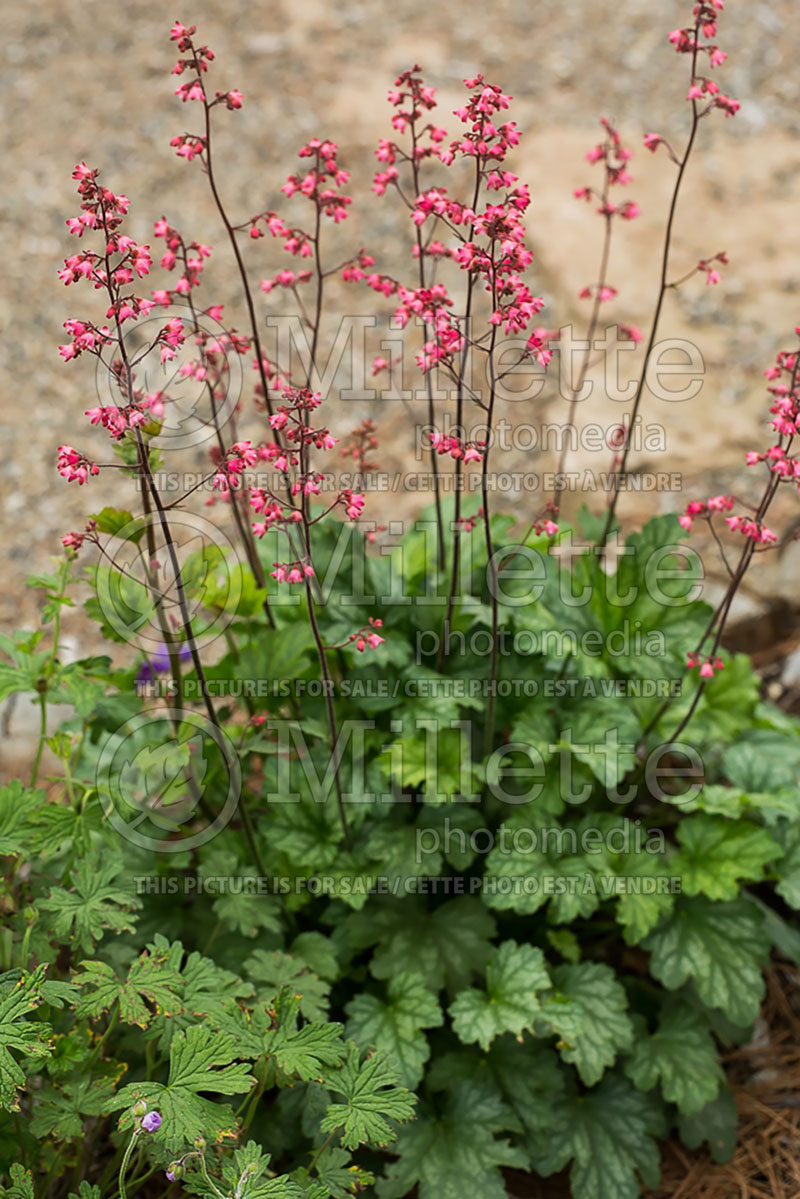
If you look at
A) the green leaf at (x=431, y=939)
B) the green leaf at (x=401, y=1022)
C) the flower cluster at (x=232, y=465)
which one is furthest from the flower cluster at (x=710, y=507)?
the green leaf at (x=401, y=1022)

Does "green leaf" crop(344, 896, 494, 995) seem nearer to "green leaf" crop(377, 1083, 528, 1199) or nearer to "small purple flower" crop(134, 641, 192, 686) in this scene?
"green leaf" crop(377, 1083, 528, 1199)

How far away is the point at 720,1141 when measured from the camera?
108 inches

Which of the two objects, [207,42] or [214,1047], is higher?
[207,42]

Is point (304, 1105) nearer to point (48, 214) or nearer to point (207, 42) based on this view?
point (48, 214)

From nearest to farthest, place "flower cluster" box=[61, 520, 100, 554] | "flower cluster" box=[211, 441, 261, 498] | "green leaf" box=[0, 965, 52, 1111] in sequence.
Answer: "green leaf" box=[0, 965, 52, 1111] < "flower cluster" box=[211, 441, 261, 498] < "flower cluster" box=[61, 520, 100, 554]

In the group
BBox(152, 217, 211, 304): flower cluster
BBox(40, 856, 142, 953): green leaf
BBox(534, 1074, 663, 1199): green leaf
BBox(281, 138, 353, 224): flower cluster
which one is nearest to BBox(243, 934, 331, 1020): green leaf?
BBox(40, 856, 142, 953): green leaf

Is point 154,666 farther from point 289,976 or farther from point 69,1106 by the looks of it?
point 69,1106

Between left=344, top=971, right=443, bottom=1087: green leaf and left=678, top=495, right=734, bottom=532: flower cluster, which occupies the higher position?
left=678, top=495, right=734, bottom=532: flower cluster

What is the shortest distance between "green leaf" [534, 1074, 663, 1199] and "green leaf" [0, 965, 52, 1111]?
1.36 metres

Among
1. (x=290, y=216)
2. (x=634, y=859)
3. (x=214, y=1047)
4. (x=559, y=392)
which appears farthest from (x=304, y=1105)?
(x=290, y=216)

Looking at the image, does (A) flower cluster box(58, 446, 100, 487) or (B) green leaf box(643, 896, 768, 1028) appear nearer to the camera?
(A) flower cluster box(58, 446, 100, 487)

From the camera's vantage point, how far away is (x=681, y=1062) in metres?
2.68

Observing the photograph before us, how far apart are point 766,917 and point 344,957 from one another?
1.17 meters

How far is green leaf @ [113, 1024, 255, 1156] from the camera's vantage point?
1.83 meters
